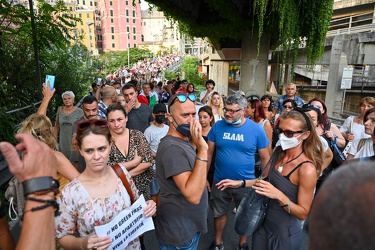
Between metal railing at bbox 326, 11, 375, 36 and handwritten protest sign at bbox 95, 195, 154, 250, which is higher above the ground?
metal railing at bbox 326, 11, 375, 36

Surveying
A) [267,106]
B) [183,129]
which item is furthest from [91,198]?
[267,106]

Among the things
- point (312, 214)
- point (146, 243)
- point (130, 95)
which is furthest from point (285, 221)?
point (130, 95)

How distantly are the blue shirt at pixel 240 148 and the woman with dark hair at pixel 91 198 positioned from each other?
4.84 feet

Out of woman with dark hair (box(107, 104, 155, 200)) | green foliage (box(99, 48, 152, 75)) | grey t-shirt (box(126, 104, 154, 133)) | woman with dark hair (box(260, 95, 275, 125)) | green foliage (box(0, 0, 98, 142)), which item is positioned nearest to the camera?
woman with dark hair (box(107, 104, 155, 200))

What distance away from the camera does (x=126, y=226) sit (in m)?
1.86

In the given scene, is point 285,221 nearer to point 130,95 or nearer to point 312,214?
point 312,214

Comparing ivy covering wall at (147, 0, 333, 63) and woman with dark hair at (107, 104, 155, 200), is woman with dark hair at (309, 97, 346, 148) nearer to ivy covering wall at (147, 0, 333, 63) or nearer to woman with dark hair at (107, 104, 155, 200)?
woman with dark hair at (107, 104, 155, 200)

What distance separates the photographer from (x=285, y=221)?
2268mm

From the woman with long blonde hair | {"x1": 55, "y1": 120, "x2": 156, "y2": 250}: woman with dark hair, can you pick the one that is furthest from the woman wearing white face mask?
the woman with long blonde hair

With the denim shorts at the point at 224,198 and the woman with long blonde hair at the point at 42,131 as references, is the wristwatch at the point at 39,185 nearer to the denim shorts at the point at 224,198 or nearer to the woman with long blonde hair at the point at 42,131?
the woman with long blonde hair at the point at 42,131

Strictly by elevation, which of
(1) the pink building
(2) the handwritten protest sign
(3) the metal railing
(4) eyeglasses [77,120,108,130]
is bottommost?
(2) the handwritten protest sign

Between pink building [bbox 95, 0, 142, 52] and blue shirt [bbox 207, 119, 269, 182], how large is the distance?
9523cm

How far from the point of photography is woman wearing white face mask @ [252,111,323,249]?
6.96 feet

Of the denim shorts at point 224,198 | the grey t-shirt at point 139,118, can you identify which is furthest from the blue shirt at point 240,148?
the grey t-shirt at point 139,118
